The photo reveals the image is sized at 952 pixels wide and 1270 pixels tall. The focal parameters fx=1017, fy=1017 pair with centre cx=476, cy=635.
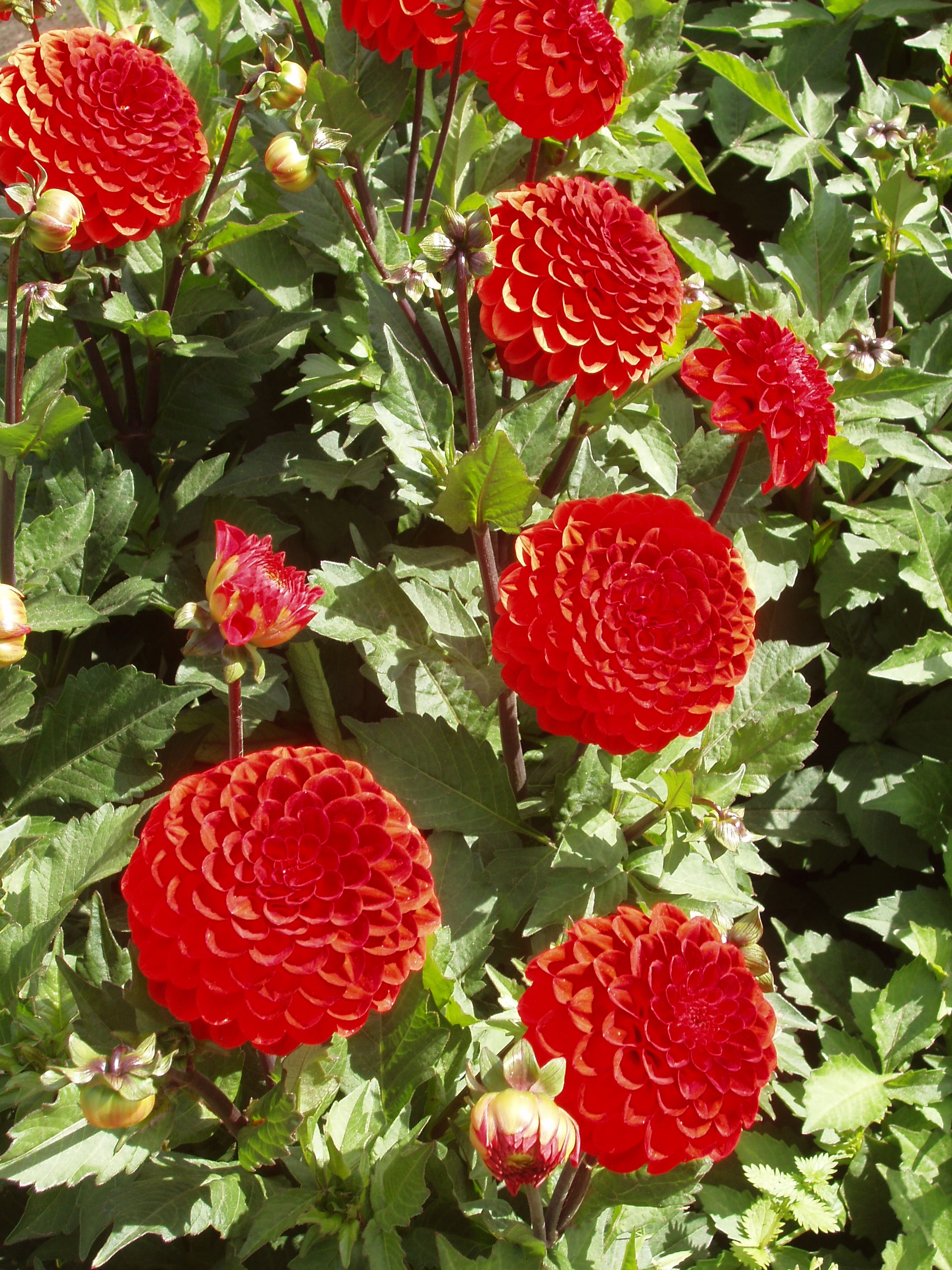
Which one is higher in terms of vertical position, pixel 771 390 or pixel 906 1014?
pixel 771 390

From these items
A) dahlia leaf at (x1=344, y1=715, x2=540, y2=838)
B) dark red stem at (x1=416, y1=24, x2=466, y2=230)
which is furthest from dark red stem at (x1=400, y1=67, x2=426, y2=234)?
dahlia leaf at (x1=344, y1=715, x2=540, y2=838)

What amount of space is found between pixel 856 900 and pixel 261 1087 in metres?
1.06

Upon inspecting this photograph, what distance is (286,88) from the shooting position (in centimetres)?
116

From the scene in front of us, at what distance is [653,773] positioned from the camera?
1.26m

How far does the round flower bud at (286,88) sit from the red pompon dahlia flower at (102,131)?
0.16 metres

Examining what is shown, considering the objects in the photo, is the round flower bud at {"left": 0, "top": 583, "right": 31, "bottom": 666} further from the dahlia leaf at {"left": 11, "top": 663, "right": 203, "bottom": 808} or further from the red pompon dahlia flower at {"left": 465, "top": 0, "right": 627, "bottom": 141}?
the red pompon dahlia flower at {"left": 465, "top": 0, "right": 627, "bottom": 141}

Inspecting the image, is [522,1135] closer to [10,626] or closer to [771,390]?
[10,626]

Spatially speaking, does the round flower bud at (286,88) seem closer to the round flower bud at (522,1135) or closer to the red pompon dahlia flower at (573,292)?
the red pompon dahlia flower at (573,292)

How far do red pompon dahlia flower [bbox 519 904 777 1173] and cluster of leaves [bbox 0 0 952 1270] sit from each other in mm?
165

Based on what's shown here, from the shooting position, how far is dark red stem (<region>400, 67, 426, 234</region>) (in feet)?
4.69

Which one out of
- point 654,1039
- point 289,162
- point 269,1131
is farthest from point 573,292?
point 269,1131

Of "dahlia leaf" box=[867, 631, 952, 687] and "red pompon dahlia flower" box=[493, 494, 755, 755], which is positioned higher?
"red pompon dahlia flower" box=[493, 494, 755, 755]

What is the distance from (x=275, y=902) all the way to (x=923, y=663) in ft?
3.50

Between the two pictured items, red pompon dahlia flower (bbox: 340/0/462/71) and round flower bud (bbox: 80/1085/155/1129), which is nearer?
round flower bud (bbox: 80/1085/155/1129)
